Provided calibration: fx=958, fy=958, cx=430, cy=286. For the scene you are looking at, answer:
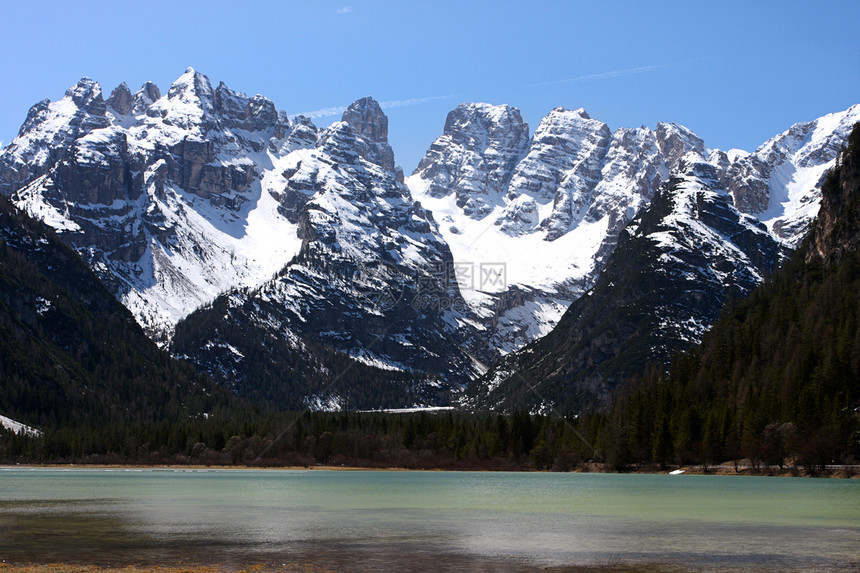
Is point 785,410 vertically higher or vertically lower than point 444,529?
higher

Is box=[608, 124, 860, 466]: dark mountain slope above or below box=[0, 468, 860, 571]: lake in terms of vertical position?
above

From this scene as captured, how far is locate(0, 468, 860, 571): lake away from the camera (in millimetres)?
50562

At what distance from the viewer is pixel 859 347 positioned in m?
161

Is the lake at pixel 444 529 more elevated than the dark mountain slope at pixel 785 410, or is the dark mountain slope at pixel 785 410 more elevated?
the dark mountain slope at pixel 785 410

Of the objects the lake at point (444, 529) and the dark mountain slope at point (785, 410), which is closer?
the lake at point (444, 529)

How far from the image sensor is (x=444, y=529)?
67.0 m

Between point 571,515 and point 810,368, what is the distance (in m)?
108

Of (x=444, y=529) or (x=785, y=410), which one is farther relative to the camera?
(x=785, y=410)

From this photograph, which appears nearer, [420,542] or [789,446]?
[420,542]

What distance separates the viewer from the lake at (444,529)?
50.6 m

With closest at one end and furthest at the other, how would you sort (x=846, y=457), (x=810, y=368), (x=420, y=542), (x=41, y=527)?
(x=420, y=542), (x=41, y=527), (x=846, y=457), (x=810, y=368)

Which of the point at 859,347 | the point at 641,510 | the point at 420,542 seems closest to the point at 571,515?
the point at 641,510

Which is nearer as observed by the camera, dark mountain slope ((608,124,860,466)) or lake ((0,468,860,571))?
lake ((0,468,860,571))

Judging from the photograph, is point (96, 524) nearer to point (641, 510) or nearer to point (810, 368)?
point (641, 510)
